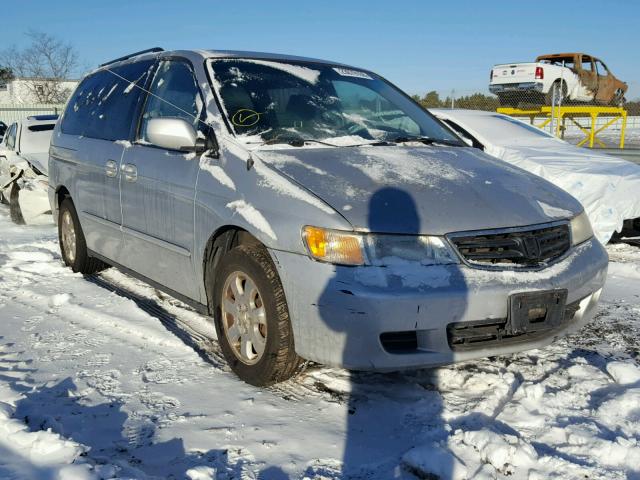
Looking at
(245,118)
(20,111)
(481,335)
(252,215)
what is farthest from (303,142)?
(20,111)

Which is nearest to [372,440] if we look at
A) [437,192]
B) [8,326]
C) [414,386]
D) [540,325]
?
[414,386]

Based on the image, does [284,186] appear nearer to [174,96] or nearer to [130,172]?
[174,96]

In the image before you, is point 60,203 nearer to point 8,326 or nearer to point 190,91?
point 8,326

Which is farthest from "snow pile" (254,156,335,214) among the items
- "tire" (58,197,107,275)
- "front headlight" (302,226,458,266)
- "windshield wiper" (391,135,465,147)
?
"tire" (58,197,107,275)

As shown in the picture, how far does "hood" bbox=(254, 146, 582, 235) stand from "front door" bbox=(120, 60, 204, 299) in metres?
0.62

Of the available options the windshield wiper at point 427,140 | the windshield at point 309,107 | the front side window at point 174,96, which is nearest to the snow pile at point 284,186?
the windshield at point 309,107

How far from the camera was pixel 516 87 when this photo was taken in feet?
53.0

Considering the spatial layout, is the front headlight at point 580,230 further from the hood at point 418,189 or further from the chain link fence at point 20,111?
the chain link fence at point 20,111

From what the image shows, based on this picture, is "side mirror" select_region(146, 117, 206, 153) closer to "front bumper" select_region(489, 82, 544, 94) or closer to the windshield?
the windshield

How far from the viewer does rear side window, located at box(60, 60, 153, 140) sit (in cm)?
446

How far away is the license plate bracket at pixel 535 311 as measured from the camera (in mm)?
2852

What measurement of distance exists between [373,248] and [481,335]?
2.08ft

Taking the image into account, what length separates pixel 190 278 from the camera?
366 cm

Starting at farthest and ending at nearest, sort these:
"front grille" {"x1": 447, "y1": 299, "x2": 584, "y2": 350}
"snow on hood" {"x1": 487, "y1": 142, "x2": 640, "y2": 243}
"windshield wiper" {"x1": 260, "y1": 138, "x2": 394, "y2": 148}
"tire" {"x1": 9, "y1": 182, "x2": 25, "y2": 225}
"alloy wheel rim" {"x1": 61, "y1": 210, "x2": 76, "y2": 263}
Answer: "tire" {"x1": 9, "y1": 182, "x2": 25, "y2": 225}, "snow on hood" {"x1": 487, "y1": 142, "x2": 640, "y2": 243}, "alloy wheel rim" {"x1": 61, "y1": 210, "x2": 76, "y2": 263}, "windshield wiper" {"x1": 260, "y1": 138, "x2": 394, "y2": 148}, "front grille" {"x1": 447, "y1": 299, "x2": 584, "y2": 350}
